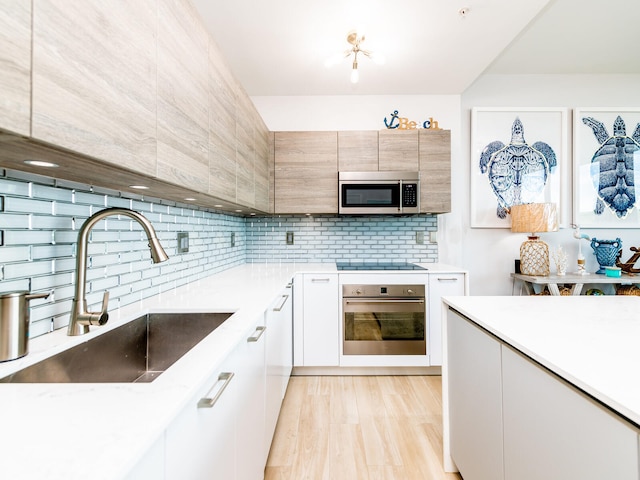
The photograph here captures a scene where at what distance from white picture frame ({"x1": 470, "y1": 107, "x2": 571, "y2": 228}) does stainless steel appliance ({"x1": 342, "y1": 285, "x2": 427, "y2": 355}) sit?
4.25 ft

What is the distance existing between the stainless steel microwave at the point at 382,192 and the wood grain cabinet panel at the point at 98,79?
6.68 ft

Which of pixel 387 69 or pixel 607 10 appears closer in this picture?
pixel 607 10

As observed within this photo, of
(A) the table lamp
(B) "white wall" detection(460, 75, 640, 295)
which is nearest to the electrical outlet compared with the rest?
(B) "white wall" detection(460, 75, 640, 295)

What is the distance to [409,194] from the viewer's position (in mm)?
2844

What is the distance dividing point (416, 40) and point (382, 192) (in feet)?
3.81

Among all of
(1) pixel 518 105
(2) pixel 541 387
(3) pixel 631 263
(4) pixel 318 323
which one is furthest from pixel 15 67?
(3) pixel 631 263

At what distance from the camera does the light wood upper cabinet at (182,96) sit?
1030 millimetres

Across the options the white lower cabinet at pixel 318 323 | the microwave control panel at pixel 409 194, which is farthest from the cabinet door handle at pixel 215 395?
the microwave control panel at pixel 409 194

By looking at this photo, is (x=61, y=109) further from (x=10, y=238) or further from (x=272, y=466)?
(x=272, y=466)

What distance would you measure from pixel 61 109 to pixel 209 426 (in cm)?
78

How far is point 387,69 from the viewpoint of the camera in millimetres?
2701

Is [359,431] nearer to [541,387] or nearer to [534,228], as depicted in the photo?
[541,387]

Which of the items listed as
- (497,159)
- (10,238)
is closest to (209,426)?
(10,238)

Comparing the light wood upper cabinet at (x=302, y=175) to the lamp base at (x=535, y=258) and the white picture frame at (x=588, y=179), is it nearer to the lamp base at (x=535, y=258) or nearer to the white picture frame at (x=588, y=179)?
the lamp base at (x=535, y=258)
